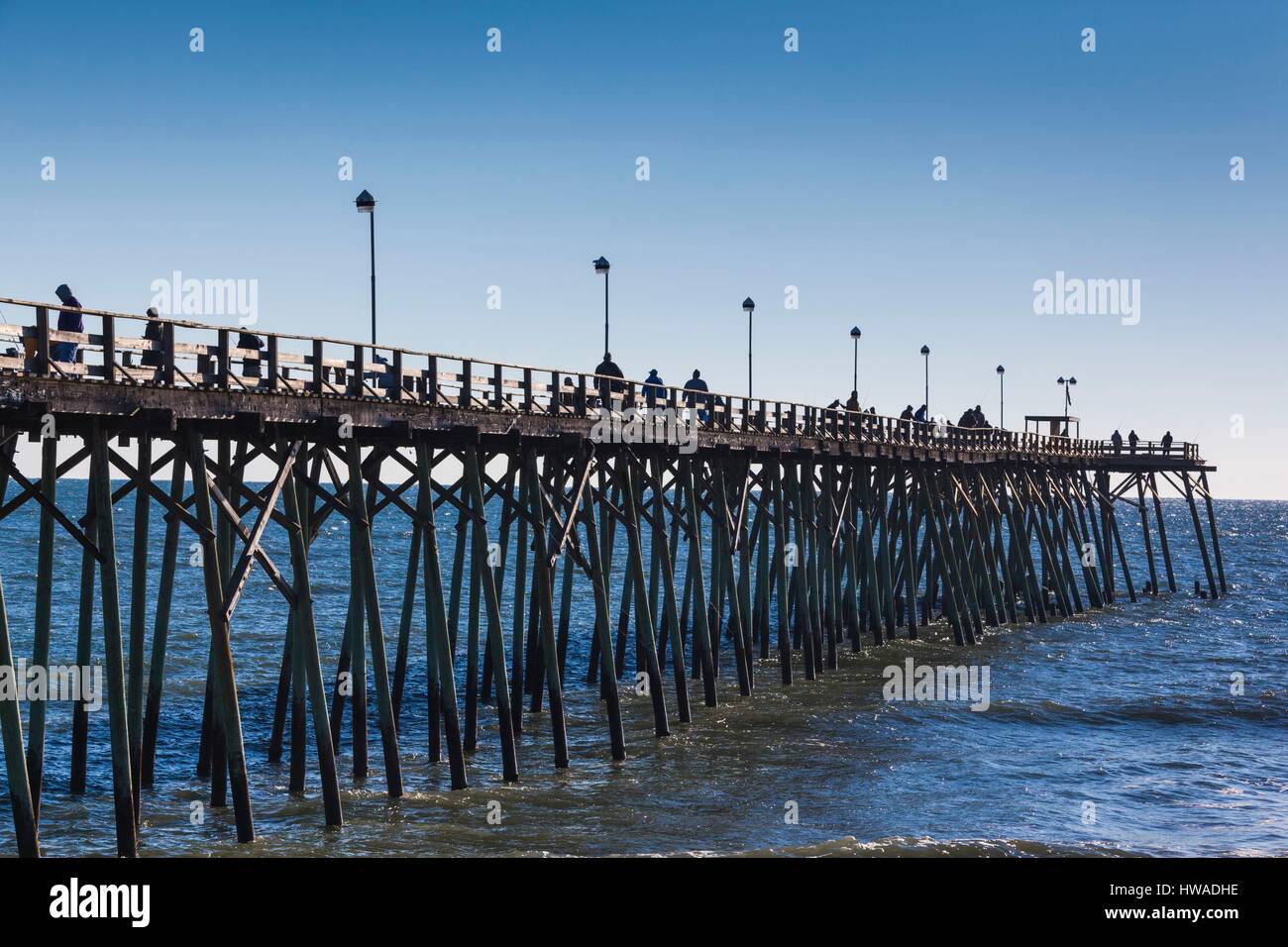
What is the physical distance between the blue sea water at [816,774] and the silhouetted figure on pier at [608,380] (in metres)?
6.00

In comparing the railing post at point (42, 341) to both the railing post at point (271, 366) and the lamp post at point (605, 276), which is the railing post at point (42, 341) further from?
the lamp post at point (605, 276)

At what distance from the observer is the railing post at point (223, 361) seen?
1686 centimetres

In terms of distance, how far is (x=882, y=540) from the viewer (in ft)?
Answer: 132

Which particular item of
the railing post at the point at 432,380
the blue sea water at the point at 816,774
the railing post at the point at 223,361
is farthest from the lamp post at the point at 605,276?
the railing post at the point at 223,361

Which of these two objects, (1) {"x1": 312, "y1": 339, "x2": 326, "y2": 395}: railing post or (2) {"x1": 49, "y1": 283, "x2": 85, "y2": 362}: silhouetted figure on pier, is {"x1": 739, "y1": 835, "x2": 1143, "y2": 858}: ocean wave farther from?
(2) {"x1": 49, "y1": 283, "x2": 85, "y2": 362}: silhouetted figure on pier

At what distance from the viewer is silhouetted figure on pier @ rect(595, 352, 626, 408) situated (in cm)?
2566

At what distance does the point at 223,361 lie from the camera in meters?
16.9

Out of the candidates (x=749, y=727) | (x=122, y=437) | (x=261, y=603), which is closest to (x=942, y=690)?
(x=749, y=727)

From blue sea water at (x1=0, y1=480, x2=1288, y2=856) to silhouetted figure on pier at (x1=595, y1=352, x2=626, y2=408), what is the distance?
6000 mm

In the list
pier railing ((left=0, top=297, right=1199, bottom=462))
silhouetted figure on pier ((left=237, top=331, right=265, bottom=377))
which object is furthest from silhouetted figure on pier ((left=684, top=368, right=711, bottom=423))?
silhouetted figure on pier ((left=237, top=331, right=265, bottom=377))

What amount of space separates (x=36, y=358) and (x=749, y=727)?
49.3 feet

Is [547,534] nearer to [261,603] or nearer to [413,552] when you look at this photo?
[413,552]
